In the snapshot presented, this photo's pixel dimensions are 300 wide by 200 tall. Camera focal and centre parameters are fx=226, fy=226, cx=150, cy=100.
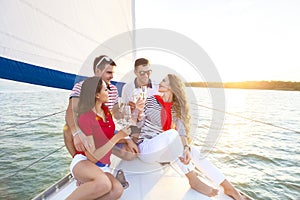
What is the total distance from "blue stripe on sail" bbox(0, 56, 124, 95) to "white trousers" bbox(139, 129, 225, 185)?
532mm

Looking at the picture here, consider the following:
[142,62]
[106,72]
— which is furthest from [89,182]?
[142,62]

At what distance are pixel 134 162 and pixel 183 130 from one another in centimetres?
39

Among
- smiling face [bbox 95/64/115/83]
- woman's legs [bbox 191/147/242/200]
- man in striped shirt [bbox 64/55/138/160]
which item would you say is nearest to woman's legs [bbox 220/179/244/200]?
woman's legs [bbox 191/147/242/200]

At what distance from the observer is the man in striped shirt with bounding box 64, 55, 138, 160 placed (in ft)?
3.17

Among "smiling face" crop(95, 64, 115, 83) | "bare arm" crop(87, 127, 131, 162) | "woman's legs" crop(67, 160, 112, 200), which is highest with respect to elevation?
"smiling face" crop(95, 64, 115, 83)

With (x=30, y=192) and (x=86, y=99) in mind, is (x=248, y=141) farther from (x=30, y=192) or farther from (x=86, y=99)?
(x=86, y=99)

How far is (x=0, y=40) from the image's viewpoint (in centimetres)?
80

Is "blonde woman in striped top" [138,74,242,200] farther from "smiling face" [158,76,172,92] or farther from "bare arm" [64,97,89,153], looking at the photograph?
"bare arm" [64,97,89,153]

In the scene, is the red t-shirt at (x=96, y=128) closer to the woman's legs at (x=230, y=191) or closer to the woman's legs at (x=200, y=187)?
the woman's legs at (x=200, y=187)

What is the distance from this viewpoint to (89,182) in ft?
2.91

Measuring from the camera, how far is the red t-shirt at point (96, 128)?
96cm

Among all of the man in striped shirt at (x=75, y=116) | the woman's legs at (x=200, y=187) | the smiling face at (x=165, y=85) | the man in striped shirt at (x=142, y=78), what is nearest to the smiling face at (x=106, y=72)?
the man in striped shirt at (x=75, y=116)

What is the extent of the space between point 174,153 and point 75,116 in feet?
1.72

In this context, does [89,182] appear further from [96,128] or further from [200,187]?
[200,187]
